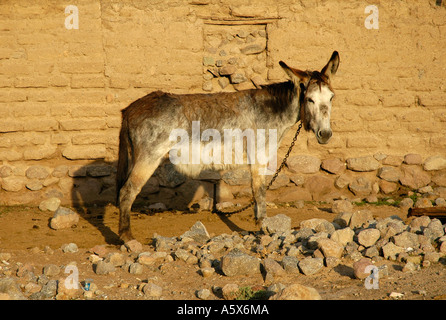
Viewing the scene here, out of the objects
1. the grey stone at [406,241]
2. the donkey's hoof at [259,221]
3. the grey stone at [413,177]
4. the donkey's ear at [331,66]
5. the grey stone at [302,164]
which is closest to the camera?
the grey stone at [406,241]

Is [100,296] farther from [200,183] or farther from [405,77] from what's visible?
[405,77]

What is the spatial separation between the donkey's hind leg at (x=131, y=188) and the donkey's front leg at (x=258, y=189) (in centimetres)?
117

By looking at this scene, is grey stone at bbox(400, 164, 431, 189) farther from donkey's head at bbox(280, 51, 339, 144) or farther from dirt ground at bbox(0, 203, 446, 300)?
donkey's head at bbox(280, 51, 339, 144)

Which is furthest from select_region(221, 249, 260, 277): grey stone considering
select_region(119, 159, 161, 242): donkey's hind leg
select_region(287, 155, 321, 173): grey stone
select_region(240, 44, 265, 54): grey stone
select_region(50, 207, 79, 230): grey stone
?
select_region(240, 44, 265, 54): grey stone

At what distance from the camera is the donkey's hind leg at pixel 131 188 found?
18.1ft

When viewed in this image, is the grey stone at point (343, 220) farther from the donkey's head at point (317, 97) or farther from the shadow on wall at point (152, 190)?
the shadow on wall at point (152, 190)

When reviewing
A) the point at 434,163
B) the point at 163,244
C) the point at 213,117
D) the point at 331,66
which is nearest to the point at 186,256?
the point at 163,244

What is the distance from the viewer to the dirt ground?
3932 mm

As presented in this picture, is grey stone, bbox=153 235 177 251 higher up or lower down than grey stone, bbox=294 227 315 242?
lower down

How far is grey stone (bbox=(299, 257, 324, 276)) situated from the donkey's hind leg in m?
1.98

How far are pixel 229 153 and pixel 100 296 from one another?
8.27 ft

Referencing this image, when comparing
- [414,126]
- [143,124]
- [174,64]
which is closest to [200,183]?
[174,64]

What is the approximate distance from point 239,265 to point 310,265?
22.7 inches

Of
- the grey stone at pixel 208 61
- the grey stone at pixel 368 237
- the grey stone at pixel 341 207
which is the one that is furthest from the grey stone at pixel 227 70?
the grey stone at pixel 368 237
